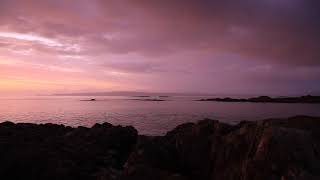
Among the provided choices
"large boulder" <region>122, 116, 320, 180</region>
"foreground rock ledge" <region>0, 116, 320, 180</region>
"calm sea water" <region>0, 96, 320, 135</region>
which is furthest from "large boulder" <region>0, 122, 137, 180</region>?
"calm sea water" <region>0, 96, 320, 135</region>

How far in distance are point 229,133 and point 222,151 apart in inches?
45.7

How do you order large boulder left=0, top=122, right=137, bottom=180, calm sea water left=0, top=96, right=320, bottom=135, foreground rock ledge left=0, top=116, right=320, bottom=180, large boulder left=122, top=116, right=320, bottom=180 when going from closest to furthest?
large boulder left=122, top=116, right=320, bottom=180 < foreground rock ledge left=0, top=116, right=320, bottom=180 < large boulder left=0, top=122, right=137, bottom=180 < calm sea water left=0, top=96, right=320, bottom=135

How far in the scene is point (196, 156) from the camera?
15.1 m

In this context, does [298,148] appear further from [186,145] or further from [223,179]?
[186,145]

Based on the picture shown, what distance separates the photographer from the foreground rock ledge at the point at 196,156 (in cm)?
1083

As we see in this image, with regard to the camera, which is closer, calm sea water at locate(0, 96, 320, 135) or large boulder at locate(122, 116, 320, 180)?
large boulder at locate(122, 116, 320, 180)

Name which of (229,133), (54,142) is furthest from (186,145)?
(54,142)

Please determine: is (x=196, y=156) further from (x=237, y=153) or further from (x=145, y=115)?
(x=145, y=115)

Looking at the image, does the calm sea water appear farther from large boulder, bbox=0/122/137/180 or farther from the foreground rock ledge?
the foreground rock ledge

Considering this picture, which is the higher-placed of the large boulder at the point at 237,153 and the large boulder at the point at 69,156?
the large boulder at the point at 237,153

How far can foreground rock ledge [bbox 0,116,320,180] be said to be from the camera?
10.8 m

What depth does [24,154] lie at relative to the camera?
17500 millimetres

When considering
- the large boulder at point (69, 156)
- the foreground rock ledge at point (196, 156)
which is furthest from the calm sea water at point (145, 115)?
the foreground rock ledge at point (196, 156)

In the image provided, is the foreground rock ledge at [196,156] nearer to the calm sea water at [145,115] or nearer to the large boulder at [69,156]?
the large boulder at [69,156]
